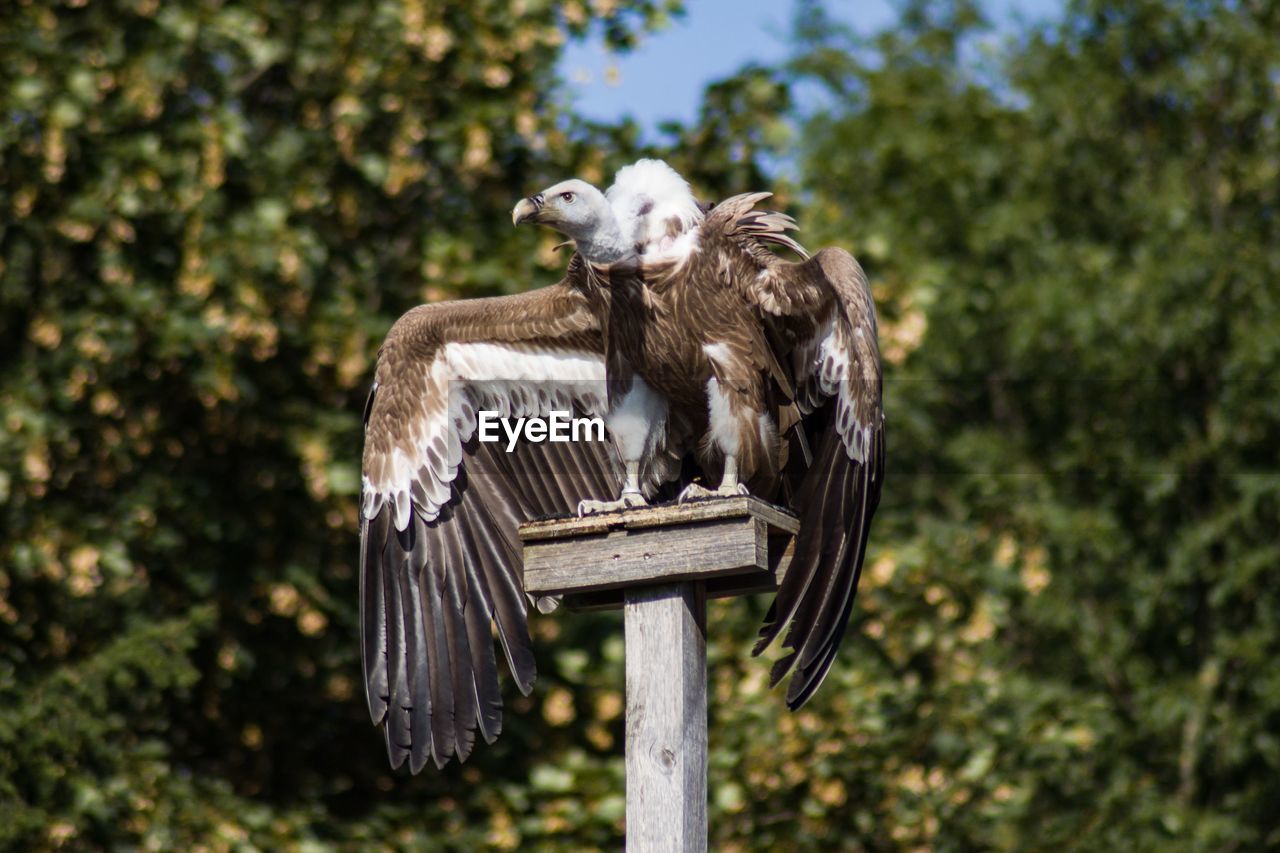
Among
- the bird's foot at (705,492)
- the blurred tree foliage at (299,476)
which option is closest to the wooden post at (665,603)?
the bird's foot at (705,492)

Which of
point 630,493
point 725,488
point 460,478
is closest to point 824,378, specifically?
point 725,488

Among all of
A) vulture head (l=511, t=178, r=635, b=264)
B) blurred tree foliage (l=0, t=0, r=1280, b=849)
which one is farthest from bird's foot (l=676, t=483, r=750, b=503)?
blurred tree foliage (l=0, t=0, r=1280, b=849)

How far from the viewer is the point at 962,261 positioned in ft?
72.4

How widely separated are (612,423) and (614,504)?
430mm

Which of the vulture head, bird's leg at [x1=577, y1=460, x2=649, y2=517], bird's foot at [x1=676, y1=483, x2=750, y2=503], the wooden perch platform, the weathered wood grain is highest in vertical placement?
the vulture head

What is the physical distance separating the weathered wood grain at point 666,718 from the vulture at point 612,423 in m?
0.38

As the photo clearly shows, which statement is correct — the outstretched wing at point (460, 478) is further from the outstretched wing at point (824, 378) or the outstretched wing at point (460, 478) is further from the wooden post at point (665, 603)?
the wooden post at point (665, 603)

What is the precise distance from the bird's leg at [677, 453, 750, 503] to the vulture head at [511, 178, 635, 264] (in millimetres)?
709

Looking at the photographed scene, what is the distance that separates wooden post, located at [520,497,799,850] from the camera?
4.76 meters

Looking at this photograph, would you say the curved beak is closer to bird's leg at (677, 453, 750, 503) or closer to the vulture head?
the vulture head

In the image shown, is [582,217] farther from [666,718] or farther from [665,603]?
[666,718]

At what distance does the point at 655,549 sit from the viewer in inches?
192

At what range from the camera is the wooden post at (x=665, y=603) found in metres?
4.76

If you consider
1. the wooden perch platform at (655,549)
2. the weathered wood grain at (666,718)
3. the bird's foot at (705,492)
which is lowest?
the weathered wood grain at (666,718)
